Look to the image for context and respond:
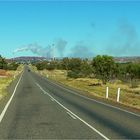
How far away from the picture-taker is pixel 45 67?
198 metres

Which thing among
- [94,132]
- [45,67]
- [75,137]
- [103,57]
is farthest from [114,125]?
[45,67]

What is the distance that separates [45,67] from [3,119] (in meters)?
181

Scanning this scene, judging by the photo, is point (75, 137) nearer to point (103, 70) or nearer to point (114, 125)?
point (114, 125)

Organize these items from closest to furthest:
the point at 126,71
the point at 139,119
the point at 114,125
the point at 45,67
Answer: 1. the point at 114,125
2. the point at 139,119
3. the point at 126,71
4. the point at 45,67

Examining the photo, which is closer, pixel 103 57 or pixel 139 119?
pixel 139 119

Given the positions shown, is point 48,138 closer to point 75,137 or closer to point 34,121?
point 75,137

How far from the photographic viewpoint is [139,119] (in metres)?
18.5

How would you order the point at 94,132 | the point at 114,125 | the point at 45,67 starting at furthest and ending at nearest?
the point at 45,67
the point at 114,125
the point at 94,132

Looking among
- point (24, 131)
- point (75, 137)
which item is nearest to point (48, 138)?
point (75, 137)

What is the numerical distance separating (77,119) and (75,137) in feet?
17.7

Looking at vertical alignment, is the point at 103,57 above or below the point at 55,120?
above

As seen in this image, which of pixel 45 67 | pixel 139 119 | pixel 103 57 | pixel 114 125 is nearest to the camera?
pixel 114 125

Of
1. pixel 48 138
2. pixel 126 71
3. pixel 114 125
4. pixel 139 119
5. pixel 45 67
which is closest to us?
pixel 48 138

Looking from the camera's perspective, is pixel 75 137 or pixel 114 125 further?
pixel 114 125
